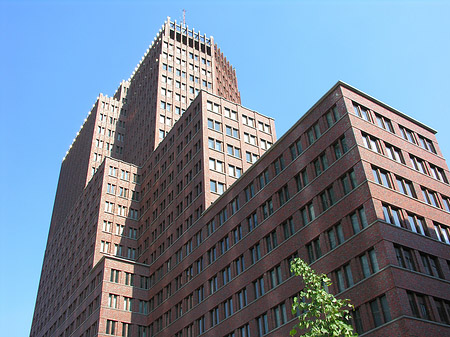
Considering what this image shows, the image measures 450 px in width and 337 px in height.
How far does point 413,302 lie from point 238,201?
89.3 ft

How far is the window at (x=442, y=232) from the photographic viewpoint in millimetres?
44228

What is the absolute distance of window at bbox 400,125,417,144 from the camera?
51625 mm

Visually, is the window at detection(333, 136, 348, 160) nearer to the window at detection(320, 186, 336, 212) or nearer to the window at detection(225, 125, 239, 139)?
the window at detection(320, 186, 336, 212)

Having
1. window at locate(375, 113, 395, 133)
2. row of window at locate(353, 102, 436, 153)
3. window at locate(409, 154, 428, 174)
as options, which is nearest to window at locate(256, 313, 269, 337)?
window at locate(409, 154, 428, 174)

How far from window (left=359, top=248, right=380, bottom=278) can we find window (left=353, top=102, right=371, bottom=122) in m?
14.8

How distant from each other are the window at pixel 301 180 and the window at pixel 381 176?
7.58 meters

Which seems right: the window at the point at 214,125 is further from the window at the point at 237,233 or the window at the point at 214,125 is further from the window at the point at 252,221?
the window at the point at 252,221

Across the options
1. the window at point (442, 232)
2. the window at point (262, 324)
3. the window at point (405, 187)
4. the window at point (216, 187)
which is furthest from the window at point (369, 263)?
the window at point (216, 187)

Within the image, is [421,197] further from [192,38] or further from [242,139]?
[192,38]

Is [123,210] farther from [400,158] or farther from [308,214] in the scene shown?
[400,158]

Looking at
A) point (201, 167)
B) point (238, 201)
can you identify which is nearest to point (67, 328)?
point (201, 167)

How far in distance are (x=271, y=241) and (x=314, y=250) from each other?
7357mm

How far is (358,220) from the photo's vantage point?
41500 mm

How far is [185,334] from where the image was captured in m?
62.5
